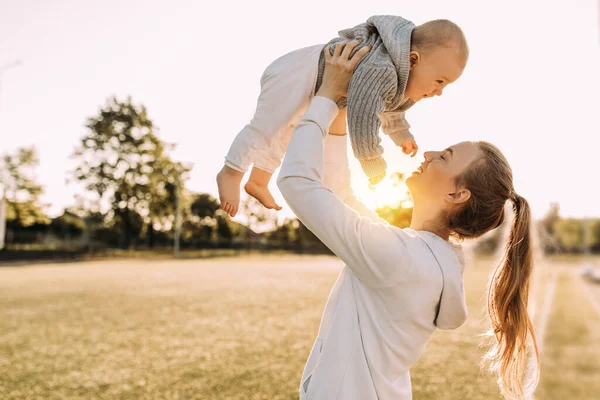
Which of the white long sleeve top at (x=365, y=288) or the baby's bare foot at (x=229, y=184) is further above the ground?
the baby's bare foot at (x=229, y=184)

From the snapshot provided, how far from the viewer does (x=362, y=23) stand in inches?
75.9

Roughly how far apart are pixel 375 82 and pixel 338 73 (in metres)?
0.12

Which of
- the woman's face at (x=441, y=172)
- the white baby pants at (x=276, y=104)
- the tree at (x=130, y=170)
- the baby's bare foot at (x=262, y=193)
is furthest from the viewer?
the tree at (x=130, y=170)

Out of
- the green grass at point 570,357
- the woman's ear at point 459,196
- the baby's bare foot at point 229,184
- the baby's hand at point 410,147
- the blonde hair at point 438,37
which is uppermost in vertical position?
the blonde hair at point 438,37

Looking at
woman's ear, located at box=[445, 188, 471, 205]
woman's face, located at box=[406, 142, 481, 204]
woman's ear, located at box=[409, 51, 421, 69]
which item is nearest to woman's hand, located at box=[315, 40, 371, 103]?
woman's ear, located at box=[409, 51, 421, 69]

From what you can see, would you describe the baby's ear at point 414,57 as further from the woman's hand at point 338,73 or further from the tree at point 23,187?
the tree at point 23,187

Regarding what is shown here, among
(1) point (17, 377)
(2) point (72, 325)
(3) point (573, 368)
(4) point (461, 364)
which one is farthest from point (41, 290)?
(3) point (573, 368)

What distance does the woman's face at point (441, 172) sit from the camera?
1739 millimetres

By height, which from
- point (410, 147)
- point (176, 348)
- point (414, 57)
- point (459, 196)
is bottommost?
point (176, 348)

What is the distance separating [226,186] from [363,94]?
0.64 metres

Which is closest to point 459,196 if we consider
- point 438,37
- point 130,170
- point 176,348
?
point 438,37

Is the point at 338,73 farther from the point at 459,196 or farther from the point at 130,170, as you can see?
the point at 130,170

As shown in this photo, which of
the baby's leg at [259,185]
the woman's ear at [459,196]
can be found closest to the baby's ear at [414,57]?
the woman's ear at [459,196]

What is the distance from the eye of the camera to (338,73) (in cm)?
163
